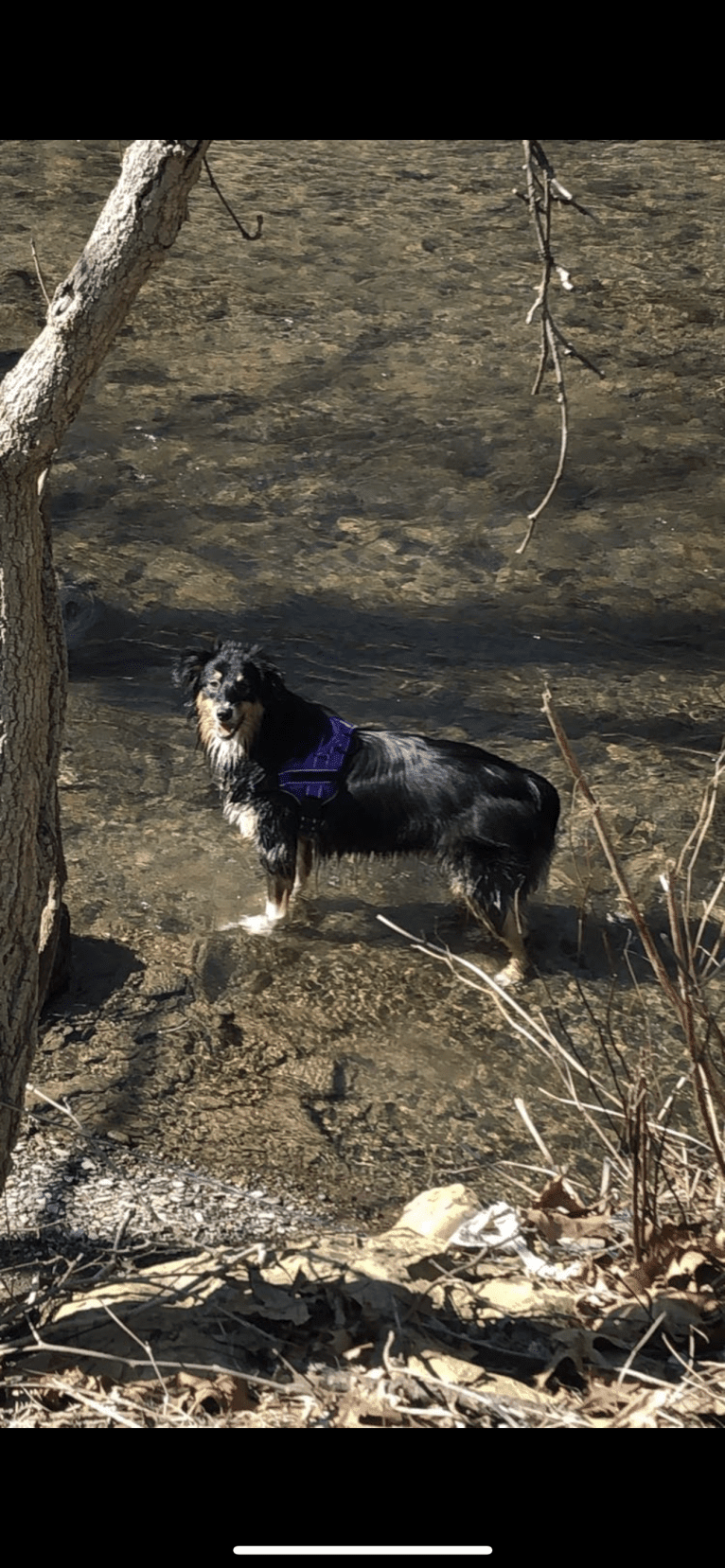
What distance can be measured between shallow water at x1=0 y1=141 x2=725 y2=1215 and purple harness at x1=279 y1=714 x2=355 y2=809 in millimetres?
683

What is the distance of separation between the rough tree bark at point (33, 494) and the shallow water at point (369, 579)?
1504mm

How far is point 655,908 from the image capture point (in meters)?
6.92

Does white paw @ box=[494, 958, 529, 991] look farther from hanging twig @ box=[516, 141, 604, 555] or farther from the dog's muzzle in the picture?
hanging twig @ box=[516, 141, 604, 555]

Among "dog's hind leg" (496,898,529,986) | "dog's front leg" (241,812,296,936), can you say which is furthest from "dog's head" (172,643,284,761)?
"dog's hind leg" (496,898,529,986)

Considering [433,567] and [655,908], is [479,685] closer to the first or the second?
[433,567]

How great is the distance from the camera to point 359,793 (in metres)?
6.39

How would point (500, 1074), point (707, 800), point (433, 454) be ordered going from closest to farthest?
point (707, 800) < point (500, 1074) < point (433, 454)

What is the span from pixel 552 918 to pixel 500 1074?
112cm

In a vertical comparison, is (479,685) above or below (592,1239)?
above

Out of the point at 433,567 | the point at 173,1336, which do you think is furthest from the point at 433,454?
the point at 173,1336

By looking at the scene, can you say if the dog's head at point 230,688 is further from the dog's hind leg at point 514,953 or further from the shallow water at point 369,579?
the dog's hind leg at point 514,953

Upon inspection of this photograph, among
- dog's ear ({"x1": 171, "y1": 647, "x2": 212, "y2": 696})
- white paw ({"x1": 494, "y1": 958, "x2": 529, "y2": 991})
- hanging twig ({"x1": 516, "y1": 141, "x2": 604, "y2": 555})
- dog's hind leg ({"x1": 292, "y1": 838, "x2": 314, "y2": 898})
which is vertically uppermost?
hanging twig ({"x1": 516, "y1": 141, "x2": 604, "y2": 555})

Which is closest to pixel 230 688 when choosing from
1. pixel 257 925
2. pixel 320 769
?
pixel 320 769

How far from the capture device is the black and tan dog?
246 inches
